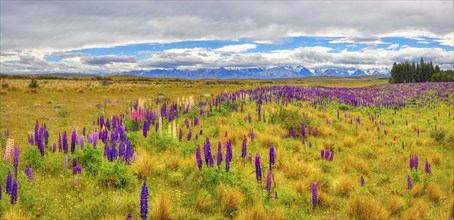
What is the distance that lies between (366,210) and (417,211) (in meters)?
1.02

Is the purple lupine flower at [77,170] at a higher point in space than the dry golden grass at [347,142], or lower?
higher

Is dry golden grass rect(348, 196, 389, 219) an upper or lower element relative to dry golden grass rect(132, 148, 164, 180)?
lower

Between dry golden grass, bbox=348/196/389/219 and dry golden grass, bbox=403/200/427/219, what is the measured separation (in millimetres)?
433

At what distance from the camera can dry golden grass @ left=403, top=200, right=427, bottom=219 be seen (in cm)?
560

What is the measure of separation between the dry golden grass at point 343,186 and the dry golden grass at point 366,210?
1.07 meters

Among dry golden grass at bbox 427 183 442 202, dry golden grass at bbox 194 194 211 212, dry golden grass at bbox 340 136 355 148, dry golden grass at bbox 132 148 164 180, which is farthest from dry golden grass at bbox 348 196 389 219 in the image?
dry golden grass at bbox 340 136 355 148

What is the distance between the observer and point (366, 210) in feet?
18.1

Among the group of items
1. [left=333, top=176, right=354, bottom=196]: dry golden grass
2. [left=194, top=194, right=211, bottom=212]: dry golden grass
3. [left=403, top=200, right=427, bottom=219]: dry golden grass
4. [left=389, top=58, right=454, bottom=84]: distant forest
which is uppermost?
[left=389, top=58, right=454, bottom=84]: distant forest

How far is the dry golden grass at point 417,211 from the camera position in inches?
221

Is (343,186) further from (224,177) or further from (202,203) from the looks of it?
(202,203)

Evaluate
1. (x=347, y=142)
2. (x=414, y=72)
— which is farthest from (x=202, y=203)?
(x=414, y=72)

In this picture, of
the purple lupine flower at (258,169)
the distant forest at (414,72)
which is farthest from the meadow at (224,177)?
the distant forest at (414,72)

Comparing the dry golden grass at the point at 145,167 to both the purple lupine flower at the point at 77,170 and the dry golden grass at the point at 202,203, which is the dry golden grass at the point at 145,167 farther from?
the dry golden grass at the point at 202,203

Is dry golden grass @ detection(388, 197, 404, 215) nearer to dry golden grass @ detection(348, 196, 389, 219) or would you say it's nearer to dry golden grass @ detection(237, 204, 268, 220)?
dry golden grass @ detection(348, 196, 389, 219)
